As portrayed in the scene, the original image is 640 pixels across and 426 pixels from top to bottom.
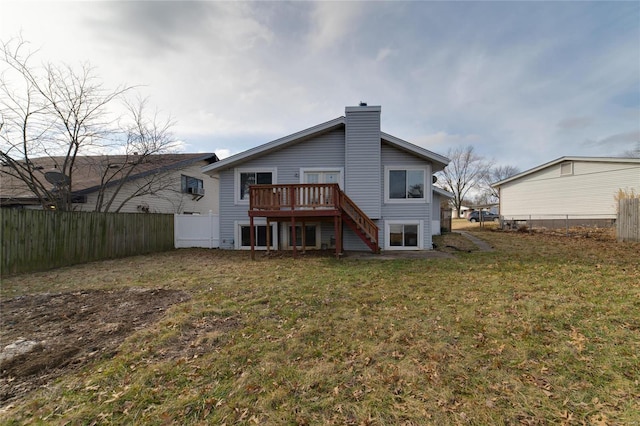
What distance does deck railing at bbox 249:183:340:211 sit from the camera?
10.2m

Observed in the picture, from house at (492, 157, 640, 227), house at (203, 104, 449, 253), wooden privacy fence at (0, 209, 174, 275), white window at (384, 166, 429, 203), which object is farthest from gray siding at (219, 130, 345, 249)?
house at (492, 157, 640, 227)

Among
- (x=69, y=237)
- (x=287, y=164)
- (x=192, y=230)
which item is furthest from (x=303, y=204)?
(x=69, y=237)

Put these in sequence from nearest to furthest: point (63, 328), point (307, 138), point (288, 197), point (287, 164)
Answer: point (63, 328), point (288, 197), point (307, 138), point (287, 164)

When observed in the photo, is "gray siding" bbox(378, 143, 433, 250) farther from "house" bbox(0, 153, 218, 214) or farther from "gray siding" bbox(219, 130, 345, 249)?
"house" bbox(0, 153, 218, 214)

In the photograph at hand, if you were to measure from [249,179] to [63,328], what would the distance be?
29.2ft

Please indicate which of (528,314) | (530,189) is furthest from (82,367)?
(530,189)

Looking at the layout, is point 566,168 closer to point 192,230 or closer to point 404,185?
point 404,185

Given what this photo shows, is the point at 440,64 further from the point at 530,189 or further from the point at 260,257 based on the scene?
the point at 530,189

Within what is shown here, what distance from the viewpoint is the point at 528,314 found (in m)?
4.27

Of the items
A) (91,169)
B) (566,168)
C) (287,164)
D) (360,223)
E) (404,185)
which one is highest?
(566,168)

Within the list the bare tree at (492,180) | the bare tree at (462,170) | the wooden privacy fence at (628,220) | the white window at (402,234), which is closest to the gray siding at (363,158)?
the white window at (402,234)

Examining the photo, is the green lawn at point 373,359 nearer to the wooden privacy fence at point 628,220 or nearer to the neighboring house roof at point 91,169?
the wooden privacy fence at point 628,220

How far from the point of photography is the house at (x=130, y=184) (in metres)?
12.6

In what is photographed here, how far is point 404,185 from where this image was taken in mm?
11539
